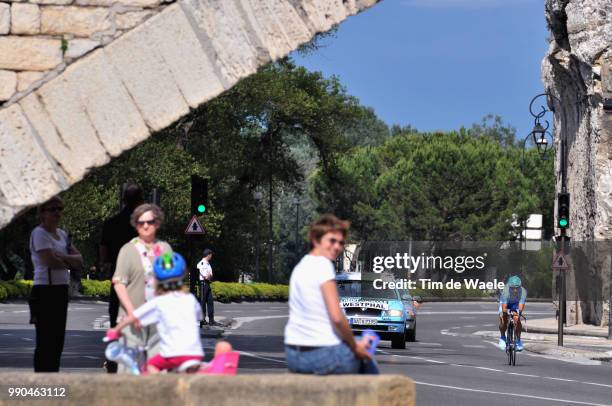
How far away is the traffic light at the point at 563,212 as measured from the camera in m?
30.7

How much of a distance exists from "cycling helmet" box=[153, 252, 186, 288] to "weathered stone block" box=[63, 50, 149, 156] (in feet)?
3.98

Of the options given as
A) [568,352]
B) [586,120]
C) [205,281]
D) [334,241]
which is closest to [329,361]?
[334,241]

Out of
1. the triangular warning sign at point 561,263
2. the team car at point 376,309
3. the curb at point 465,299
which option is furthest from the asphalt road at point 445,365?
the curb at point 465,299

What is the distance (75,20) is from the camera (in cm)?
1012

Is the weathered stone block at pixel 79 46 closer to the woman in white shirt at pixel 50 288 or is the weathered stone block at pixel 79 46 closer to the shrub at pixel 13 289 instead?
the woman in white shirt at pixel 50 288

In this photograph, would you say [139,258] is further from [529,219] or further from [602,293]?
[529,219]

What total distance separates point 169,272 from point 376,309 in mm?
19891

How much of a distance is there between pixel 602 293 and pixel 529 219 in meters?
51.3

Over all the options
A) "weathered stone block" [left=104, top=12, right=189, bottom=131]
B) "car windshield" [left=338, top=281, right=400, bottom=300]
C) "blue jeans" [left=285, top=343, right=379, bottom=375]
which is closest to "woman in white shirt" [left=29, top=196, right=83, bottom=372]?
"weathered stone block" [left=104, top=12, right=189, bottom=131]

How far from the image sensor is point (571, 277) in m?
42.1

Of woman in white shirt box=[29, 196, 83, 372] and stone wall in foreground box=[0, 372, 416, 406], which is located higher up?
woman in white shirt box=[29, 196, 83, 372]

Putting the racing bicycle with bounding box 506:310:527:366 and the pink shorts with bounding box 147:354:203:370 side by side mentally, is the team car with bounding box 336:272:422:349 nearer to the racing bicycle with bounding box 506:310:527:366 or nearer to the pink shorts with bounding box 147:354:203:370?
the racing bicycle with bounding box 506:310:527:366

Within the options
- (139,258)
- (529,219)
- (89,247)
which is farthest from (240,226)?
(139,258)

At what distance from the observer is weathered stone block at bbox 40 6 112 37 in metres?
10.1
